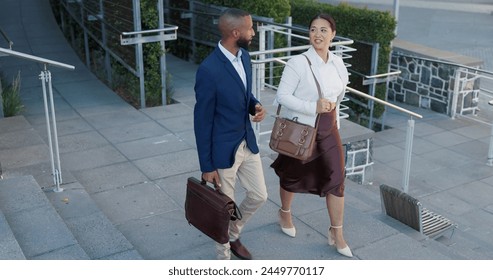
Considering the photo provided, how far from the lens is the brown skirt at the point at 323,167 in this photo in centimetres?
439

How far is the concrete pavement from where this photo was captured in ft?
15.8

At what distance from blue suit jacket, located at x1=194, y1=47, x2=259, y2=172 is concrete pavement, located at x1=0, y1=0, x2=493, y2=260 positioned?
1.03 m

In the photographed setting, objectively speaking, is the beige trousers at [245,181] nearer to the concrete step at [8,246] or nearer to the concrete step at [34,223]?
the concrete step at [34,223]

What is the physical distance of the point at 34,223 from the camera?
462 cm

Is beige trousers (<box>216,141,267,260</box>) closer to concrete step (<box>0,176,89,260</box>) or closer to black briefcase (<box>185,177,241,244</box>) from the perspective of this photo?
black briefcase (<box>185,177,241,244</box>)

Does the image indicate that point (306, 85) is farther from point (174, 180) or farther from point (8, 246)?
point (174, 180)

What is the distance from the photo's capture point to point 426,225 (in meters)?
5.84

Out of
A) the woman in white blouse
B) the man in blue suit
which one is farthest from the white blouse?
the man in blue suit

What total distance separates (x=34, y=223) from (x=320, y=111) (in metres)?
2.30

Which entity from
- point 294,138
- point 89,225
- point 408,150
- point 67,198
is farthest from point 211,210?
point 408,150

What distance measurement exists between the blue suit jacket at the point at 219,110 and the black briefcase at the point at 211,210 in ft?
0.49

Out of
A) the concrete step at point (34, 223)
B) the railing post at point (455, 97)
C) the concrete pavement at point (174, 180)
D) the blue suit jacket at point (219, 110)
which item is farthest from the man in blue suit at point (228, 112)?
the railing post at point (455, 97)
